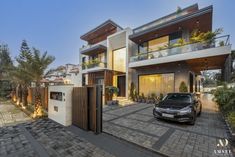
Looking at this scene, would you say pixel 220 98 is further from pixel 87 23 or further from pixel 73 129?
pixel 87 23

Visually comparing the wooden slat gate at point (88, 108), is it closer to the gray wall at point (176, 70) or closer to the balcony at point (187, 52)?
the balcony at point (187, 52)

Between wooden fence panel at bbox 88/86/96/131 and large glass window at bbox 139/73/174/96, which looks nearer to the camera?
wooden fence panel at bbox 88/86/96/131

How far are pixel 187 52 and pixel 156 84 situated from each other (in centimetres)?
480

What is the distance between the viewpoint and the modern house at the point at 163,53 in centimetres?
1045

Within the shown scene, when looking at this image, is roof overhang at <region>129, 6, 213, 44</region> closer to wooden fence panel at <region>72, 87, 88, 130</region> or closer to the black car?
the black car

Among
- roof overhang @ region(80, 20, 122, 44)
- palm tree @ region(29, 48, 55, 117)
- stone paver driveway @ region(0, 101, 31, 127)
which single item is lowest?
stone paver driveway @ region(0, 101, 31, 127)

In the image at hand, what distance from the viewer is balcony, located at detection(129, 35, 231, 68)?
9445 mm

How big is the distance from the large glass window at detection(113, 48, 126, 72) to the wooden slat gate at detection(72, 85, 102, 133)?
462 inches

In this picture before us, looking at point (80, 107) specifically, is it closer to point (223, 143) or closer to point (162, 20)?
point (223, 143)

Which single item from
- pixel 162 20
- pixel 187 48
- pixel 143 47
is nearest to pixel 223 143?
pixel 187 48

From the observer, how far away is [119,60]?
59.0 ft

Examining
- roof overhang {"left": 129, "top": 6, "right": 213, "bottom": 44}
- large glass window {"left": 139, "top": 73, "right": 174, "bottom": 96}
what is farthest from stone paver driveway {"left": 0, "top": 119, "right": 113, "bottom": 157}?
roof overhang {"left": 129, "top": 6, "right": 213, "bottom": 44}

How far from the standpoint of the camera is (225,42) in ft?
30.6

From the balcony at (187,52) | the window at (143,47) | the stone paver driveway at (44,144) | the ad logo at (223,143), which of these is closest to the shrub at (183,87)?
the balcony at (187,52)
